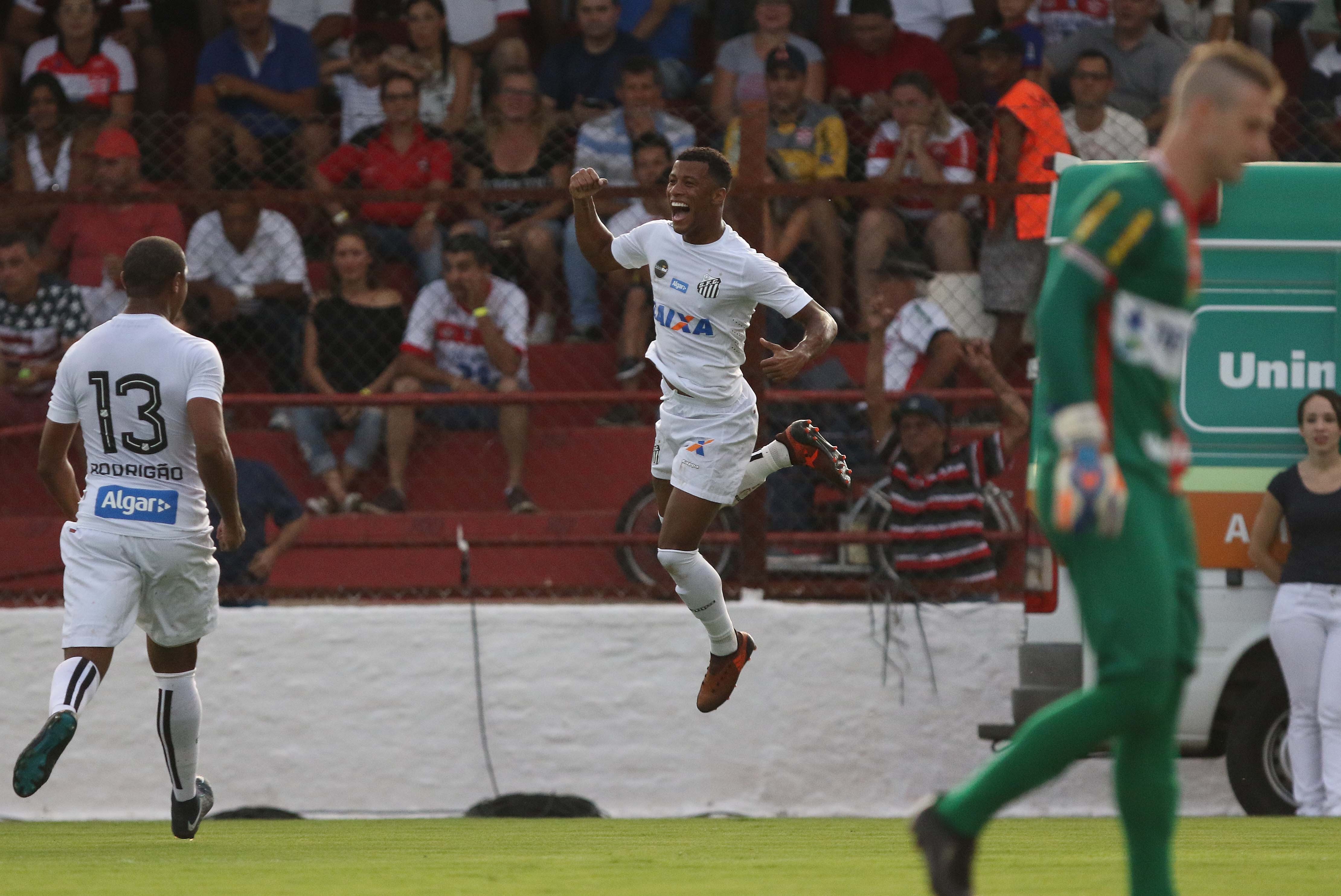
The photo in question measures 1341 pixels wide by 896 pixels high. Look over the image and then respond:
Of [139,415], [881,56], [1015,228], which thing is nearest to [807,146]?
[1015,228]

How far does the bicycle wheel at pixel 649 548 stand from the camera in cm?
1023

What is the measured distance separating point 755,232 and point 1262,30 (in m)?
5.24

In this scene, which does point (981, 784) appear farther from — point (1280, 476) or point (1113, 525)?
point (1280, 476)

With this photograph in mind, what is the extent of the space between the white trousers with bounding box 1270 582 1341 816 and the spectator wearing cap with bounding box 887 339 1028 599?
175 cm

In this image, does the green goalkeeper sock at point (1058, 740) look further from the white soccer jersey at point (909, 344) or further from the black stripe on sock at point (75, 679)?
the white soccer jersey at point (909, 344)

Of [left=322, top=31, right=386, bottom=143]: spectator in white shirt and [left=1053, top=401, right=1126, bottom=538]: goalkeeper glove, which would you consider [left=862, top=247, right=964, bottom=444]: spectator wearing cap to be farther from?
[left=1053, top=401, right=1126, bottom=538]: goalkeeper glove

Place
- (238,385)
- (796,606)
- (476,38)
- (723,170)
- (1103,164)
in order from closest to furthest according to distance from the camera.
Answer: (723,170), (1103,164), (796,606), (238,385), (476,38)

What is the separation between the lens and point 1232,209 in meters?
8.88

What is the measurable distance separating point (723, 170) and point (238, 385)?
469cm

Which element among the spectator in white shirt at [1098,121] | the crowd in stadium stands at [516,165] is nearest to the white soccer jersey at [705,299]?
the crowd in stadium stands at [516,165]

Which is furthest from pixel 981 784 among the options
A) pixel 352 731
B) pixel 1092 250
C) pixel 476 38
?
pixel 476 38

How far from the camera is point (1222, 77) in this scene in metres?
4.12

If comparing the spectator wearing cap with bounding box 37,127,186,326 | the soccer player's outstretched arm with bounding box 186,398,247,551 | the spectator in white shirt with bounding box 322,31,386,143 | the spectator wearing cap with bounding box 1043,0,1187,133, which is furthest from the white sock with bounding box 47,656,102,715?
the spectator wearing cap with bounding box 1043,0,1187,133

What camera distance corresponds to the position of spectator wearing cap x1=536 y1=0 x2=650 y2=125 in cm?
1272
